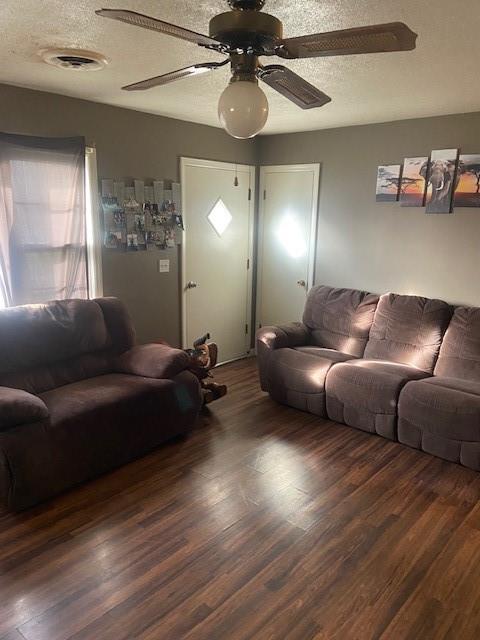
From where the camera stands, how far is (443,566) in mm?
2281

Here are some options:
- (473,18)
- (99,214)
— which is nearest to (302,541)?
(473,18)

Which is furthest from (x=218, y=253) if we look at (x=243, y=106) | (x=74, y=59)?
(x=243, y=106)

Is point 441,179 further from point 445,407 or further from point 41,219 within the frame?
point 41,219

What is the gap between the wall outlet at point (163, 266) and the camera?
14.4ft

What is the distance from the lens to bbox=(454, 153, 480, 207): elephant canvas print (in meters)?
3.80

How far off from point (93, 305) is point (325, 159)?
2.62 metres

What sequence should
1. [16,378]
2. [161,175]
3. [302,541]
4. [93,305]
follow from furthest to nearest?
[161,175] < [93,305] < [16,378] < [302,541]

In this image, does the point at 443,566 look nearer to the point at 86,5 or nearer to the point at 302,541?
the point at 302,541

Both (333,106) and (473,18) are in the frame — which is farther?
(333,106)

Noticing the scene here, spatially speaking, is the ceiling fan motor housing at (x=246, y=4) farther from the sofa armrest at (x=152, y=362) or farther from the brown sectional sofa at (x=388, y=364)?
the brown sectional sofa at (x=388, y=364)

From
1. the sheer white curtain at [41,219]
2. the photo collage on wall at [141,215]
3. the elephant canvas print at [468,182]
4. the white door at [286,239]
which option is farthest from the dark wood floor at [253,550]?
the white door at [286,239]

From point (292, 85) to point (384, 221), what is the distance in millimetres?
2698

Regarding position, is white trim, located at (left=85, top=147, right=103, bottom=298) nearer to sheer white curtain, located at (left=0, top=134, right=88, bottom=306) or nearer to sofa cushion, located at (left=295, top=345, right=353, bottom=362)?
sheer white curtain, located at (left=0, top=134, right=88, bottom=306)

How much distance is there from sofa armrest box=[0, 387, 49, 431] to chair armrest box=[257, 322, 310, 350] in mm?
2024
